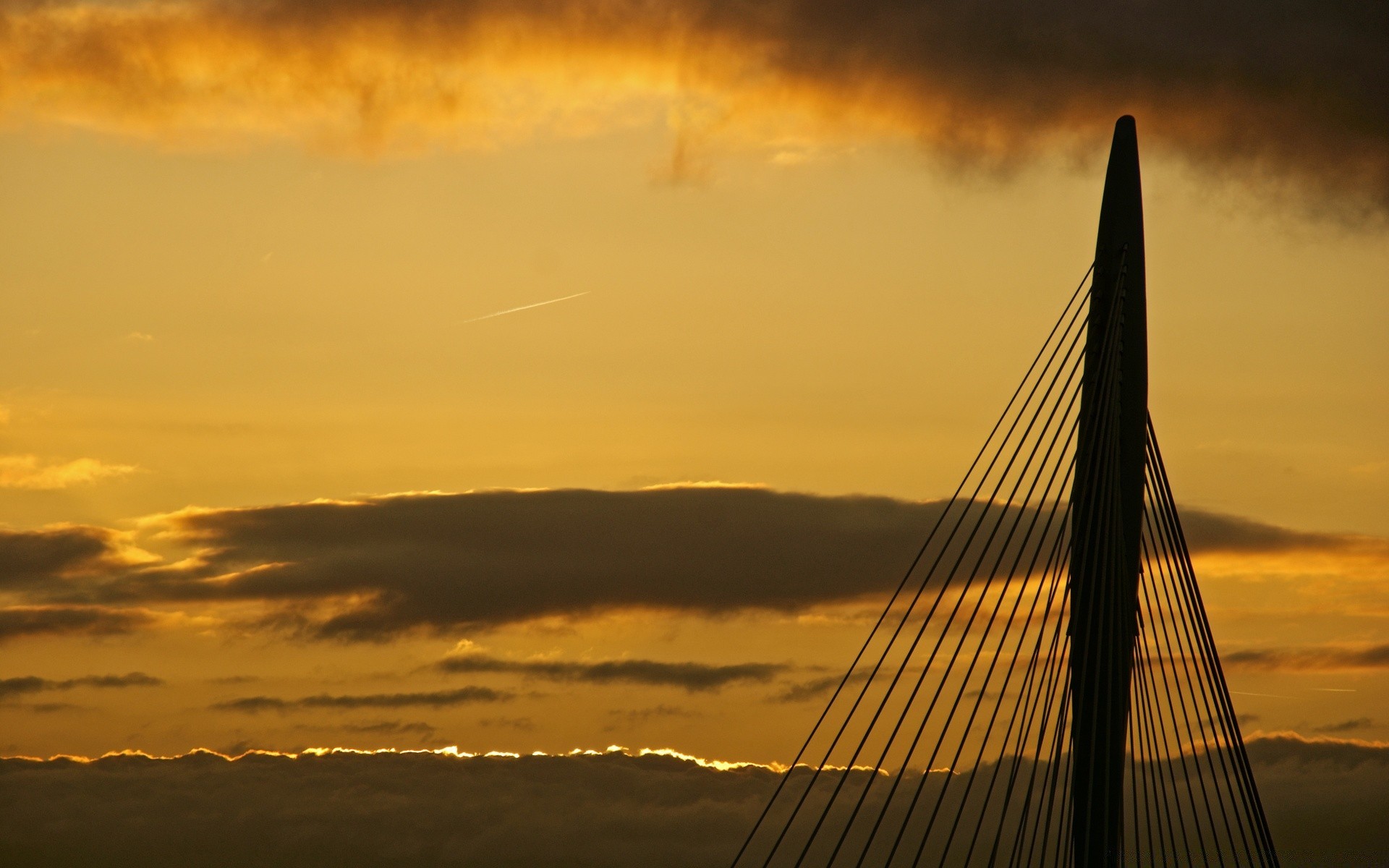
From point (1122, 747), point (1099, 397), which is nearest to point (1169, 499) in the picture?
point (1099, 397)

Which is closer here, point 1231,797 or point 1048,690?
point 1048,690

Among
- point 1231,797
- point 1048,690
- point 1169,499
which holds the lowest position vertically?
point 1231,797

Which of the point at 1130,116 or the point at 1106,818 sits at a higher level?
the point at 1130,116

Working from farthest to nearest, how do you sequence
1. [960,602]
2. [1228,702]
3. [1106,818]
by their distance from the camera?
[1228,702] < [960,602] < [1106,818]

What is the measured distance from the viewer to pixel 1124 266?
84.1ft

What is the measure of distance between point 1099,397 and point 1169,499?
2.34m

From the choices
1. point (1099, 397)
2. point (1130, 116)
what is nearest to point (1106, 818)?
point (1099, 397)

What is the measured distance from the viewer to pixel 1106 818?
77.1 feet

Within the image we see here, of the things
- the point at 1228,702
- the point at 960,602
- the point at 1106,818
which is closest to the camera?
the point at 1106,818

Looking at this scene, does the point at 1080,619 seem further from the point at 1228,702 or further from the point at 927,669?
the point at 1228,702

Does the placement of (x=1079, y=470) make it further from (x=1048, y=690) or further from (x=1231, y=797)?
(x=1231, y=797)

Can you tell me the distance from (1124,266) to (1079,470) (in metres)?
3.30

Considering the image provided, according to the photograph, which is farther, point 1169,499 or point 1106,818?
point 1169,499

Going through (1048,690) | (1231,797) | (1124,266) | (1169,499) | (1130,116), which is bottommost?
(1231,797)
